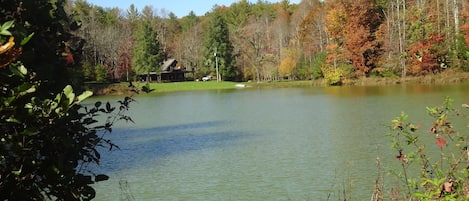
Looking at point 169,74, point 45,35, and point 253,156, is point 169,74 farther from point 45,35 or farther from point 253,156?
point 45,35

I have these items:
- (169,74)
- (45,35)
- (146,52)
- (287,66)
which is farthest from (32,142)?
(169,74)

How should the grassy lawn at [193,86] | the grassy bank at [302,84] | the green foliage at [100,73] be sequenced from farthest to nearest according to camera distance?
the grassy lawn at [193,86]
the green foliage at [100,73]
the grassy bank at [302,84]

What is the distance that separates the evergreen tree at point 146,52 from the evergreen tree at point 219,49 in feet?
15.6

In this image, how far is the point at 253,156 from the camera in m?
9.24

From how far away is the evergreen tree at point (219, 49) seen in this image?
4647 centimetres

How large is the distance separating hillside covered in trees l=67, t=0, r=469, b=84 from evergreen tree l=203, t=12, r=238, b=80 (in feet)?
0.30

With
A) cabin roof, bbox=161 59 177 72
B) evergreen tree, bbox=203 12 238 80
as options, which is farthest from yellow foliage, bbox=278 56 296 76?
cabin roof, bbox=161 59 177 72

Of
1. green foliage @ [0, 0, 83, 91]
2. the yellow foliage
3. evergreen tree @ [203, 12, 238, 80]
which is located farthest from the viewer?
evergreen tree @ [203, 12, 238, 80]

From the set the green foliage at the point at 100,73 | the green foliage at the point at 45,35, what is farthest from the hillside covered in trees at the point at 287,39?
the green foliage at the point at 45,35

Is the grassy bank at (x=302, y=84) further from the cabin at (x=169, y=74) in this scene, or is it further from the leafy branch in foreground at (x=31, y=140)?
the leafy branch in foreground at (x=31, y=140)

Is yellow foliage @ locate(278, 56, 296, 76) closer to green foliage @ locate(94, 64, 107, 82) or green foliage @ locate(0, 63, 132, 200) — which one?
green foliage @ locate(94, 64, 107, 82)

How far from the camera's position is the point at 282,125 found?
13.8 meters

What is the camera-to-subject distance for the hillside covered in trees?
3172 cm

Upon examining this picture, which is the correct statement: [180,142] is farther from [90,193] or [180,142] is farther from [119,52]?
[119,52]
